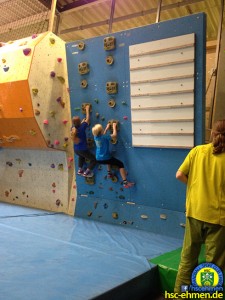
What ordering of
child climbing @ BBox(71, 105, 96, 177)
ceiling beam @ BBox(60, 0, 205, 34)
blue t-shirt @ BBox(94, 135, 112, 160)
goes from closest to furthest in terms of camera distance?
blue t-shirt @ BBox(94, 135, 112, 160) → child climbing @ BBox(71, 105, 96, 177) → ceiling beam @ BBox(60, 0, 205, 34)

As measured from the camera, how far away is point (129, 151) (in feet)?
15.3

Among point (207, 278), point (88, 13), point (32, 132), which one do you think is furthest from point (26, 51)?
point (207, 278)

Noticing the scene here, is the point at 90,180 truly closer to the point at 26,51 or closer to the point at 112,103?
the point at 112,103

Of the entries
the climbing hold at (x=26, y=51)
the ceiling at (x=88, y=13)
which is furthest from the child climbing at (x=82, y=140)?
the ceiling at (x=88, y=13)

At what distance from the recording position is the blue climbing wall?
3961 mm

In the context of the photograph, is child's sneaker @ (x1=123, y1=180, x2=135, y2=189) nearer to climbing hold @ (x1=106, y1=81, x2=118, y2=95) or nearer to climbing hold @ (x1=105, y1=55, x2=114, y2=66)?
climbing hold @ (x1=106, y1=81, x2=118, y2=95)

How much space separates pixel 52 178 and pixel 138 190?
1906 mm

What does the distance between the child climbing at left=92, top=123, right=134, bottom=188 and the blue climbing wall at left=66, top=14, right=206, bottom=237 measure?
0.31ft

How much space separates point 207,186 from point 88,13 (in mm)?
5486

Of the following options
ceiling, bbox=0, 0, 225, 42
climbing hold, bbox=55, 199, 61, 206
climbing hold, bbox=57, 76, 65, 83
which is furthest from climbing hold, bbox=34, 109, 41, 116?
ceiling, bbox=0, 0, 225, 42

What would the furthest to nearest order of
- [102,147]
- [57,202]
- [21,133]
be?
[57,202], [21,133], [102,147]

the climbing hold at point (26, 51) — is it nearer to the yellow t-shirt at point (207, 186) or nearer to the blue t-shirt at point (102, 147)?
the blue t-shirt at point (102, 147)

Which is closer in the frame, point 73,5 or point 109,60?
point 109,60

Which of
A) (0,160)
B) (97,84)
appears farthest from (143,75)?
(0,160)
